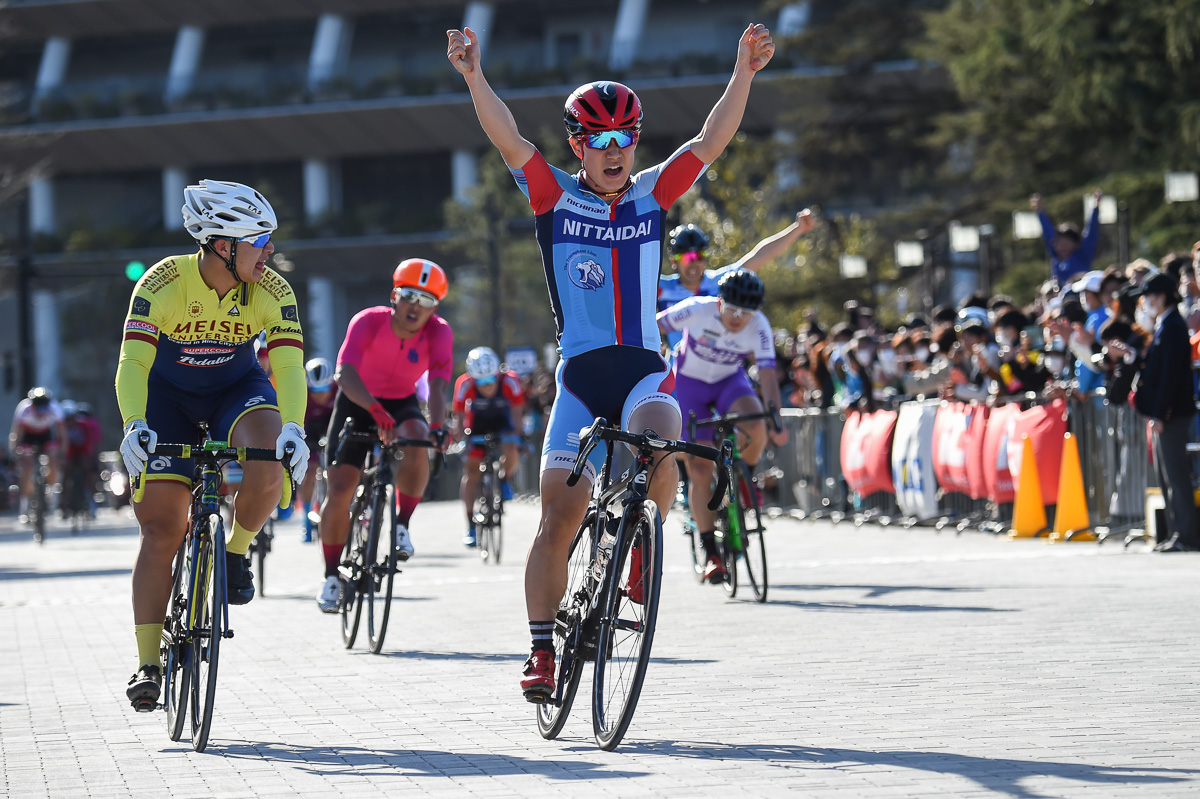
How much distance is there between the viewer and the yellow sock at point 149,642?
713 centimetres

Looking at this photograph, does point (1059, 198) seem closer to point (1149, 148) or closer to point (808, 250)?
point (1149, 148)

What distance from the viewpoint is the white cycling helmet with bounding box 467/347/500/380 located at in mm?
19141

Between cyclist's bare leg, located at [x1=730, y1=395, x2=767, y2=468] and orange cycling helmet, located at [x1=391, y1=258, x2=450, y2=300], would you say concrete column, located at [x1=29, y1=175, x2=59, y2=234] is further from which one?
orange cycling helmet, located at [x1=391, y1=258, x2=450, y2=300]

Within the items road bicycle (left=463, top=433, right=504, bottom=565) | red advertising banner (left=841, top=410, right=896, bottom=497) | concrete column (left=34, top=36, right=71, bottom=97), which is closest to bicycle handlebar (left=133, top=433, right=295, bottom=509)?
road bicycle (left=463, top=433, right=504, bottom=565)

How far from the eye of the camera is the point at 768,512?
22.5 m

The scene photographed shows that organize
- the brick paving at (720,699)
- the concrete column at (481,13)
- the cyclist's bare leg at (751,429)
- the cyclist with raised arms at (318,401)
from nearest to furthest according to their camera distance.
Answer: the brick paving at (720,699), the cyclist's bare leg at (751,429), the cyclist with raised arms at (318,401), the concrete column at (481,13)

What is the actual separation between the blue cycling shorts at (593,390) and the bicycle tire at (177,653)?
1486 mm

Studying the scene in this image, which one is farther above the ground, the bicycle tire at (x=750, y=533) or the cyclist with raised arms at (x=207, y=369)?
the cyclist with raised arms at (x=207, y=369)

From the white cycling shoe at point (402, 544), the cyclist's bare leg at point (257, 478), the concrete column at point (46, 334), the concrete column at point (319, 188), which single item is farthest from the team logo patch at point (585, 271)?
the concrete column at point (46, 334)

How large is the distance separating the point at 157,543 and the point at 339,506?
353 centimetres

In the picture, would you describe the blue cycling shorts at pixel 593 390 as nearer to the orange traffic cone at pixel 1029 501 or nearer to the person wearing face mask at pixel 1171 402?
the person wearing face mask at pixel 1171 402

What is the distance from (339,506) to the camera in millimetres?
10711

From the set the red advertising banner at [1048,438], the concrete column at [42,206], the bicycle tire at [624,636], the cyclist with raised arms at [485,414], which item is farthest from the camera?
the concrete column at [42,206]

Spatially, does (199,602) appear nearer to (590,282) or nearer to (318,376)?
(590,282)
